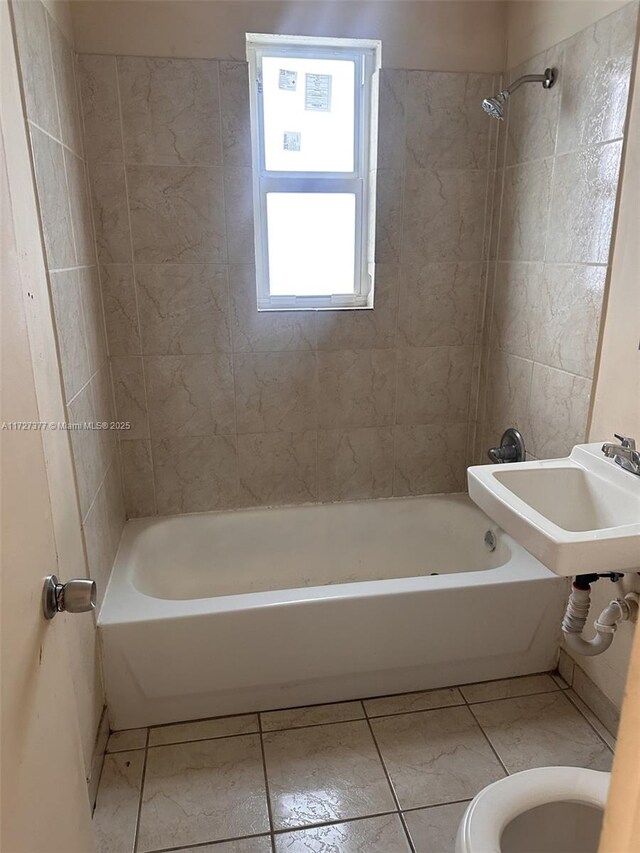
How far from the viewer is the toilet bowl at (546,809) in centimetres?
123

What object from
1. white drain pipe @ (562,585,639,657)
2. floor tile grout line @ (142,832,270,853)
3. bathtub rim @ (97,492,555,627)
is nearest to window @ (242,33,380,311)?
bathtub rim @ (97,492,555,627)

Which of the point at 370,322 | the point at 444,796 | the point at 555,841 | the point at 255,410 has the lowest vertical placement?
the point at 444,796

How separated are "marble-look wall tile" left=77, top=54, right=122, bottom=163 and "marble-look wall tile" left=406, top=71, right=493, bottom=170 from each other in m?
1.05

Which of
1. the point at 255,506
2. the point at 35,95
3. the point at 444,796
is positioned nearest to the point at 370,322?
the point at 255,506

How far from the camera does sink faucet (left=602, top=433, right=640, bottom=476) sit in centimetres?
153

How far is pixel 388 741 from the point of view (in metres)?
1.82

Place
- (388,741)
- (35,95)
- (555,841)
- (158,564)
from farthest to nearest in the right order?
(158,564) < (388,741) < (35,95) < (555,841)

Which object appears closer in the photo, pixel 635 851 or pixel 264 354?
pixel 635 851

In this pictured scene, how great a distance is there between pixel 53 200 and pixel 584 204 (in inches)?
60.7

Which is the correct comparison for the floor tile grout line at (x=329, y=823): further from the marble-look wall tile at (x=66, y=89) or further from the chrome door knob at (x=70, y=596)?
the marble-look wall tile at (x=66, y=89)

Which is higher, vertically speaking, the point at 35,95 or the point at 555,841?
the point at 35,95

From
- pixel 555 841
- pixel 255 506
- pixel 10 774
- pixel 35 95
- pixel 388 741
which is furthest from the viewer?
pixel 255 506

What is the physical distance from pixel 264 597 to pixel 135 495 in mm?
859

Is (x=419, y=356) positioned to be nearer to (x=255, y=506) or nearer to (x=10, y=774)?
(x=255, y=506)
